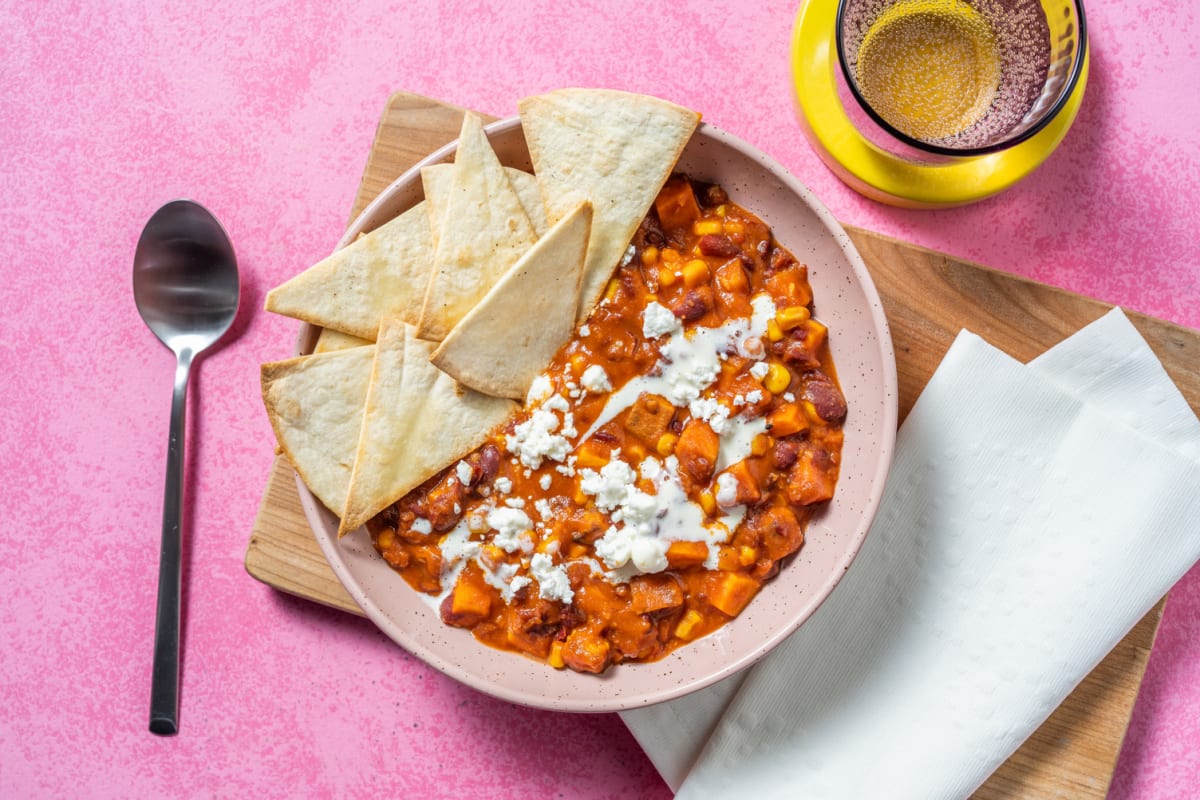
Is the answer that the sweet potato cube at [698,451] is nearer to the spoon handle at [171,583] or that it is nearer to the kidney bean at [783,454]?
the kidney bean at [783,454]

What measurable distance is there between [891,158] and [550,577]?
77.4 inches

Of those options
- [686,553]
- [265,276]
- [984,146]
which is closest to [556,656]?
[686,553]

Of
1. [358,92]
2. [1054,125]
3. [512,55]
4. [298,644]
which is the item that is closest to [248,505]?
[298,644]

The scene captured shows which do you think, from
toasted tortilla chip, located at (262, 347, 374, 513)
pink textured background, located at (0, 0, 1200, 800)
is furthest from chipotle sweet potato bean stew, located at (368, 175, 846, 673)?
pink textured background, located at (0, 0, 1200, 800)

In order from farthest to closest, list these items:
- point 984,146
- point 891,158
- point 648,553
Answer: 1. point 891,158
2. point 984,146
3. point 648,553

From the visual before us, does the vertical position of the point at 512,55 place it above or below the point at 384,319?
above

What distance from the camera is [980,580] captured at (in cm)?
323

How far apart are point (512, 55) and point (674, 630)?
2.34 m

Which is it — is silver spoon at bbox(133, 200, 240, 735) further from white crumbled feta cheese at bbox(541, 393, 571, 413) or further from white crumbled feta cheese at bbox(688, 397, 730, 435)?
white crumbled feta cheese at bbox(688, 397, 730, 435)

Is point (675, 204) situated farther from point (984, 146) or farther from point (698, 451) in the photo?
point (984, 146)

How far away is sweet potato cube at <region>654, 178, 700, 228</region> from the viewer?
3.11 metres

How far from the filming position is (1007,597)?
3.21m

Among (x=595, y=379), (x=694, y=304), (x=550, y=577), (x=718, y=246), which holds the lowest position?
(x=550, y=577)

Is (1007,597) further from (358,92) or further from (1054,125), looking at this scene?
(358,92)
